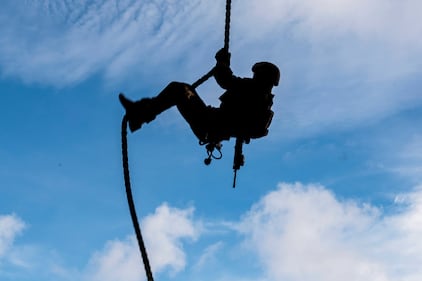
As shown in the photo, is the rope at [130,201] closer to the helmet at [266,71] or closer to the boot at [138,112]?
the boot at [138,112]

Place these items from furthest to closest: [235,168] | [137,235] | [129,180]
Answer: [235,168] → [129,180] → [137,235]

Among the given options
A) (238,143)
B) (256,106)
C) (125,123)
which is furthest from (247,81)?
(125,123)

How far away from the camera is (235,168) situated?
9516 millimetres

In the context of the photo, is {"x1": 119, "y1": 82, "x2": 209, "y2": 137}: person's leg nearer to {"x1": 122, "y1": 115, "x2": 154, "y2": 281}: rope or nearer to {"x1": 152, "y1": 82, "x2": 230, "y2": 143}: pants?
{"x1": 152, "y1": 82, "x2": 230, "y2": 143}: pants

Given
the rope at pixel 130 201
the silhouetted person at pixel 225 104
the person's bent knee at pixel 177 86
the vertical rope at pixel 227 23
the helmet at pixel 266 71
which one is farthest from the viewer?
the helmet at pixel 266 71

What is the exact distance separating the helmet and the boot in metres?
1.69

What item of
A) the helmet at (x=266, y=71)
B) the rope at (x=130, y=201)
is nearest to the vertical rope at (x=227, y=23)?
the helmet at (x=266, y=71)

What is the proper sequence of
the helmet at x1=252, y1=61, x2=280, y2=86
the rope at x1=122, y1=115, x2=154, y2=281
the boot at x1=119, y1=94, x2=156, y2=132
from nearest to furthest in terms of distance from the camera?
the rope at x1=122, y1=115, x2=154, y2=281
the boot at x1=119, y1=94, x2=156, y2=132
the helmet at x1=252, y1=61, x2=280, y2=86

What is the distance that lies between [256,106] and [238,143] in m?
0.73

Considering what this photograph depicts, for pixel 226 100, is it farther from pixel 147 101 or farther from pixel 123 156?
pixel 123 156

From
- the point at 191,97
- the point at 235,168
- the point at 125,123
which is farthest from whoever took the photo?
the point at 235,168

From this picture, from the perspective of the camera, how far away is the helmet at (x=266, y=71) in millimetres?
9000

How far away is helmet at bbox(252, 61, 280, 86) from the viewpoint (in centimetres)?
900

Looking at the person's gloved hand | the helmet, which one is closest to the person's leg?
the person's gloved hand
